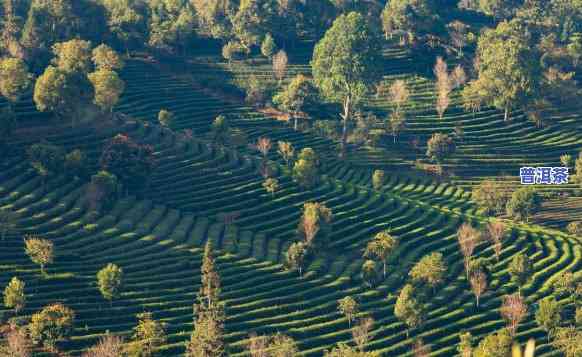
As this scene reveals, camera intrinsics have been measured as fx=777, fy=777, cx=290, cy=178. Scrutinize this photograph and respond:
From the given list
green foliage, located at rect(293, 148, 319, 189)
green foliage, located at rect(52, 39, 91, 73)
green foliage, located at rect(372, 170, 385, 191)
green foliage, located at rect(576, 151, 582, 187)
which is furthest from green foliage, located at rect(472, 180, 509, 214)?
green foliage, located at rect(52, 39, 91, 73)

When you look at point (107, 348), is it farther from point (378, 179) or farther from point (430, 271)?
point (378, 179)

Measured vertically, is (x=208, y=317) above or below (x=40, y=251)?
below

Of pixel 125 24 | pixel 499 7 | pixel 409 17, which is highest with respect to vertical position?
pixel 499 7

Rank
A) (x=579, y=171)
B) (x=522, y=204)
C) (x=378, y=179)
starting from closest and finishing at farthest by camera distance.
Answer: (x=522, y=204), (x=378, y=179), (x=579, y=171)

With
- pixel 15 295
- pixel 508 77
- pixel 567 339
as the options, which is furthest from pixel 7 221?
pixel 508 77

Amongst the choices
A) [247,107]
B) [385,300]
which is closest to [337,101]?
[247,107]

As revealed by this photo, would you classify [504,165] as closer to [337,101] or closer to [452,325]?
[337,101]

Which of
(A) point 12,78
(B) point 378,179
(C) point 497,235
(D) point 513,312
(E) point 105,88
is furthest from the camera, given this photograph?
(B) point 378,179
